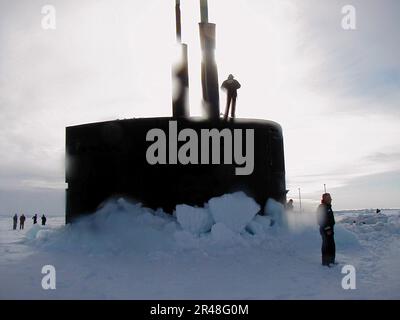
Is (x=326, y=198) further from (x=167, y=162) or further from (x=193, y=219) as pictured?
(x=167, y=162)

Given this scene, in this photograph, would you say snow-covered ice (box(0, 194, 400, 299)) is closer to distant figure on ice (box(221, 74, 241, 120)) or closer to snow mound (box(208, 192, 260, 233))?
snow mound (box(208, 192, 260, 233))

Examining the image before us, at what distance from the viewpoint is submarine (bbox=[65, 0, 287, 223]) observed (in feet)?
31.9

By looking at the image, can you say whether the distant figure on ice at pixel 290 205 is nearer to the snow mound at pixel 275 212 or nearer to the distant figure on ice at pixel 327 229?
the snow mound at pixel 275 212

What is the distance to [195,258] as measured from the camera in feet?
25.7

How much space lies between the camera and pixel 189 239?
28.1 feet

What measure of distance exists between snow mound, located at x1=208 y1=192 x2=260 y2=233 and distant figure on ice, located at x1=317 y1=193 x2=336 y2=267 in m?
1.86

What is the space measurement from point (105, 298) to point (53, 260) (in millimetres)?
2999

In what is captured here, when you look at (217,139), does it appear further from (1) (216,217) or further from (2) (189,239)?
(2) (189,239)

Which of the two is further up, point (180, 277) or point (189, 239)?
point (189, 239)

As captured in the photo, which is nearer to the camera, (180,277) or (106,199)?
(180,277)

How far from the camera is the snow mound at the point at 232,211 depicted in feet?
30.6

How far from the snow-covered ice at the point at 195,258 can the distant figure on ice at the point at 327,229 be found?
0.37m

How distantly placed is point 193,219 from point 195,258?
1.47m
